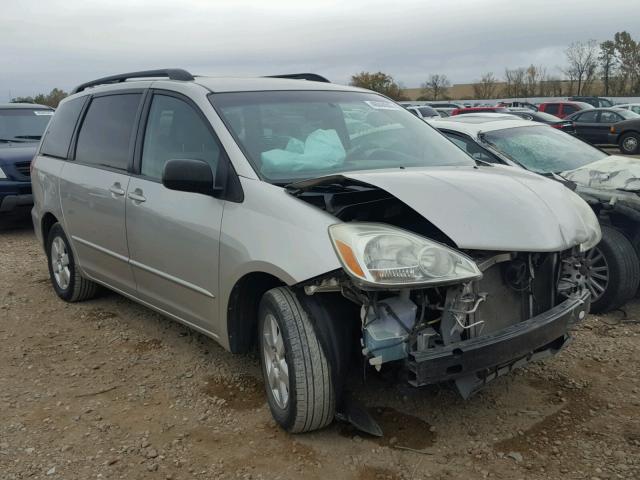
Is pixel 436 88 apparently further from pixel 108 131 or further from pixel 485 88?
pixel 108 131

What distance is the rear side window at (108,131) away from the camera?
14.3 ft

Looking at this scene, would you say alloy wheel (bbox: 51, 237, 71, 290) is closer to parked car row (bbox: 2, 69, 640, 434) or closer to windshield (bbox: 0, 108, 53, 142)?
parked car row (bbox: 2, 69, 640, 434)

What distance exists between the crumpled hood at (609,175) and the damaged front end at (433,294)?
2242mm

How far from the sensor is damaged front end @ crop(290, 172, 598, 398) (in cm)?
268

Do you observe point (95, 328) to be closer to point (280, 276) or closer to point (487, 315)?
point (280, 276)

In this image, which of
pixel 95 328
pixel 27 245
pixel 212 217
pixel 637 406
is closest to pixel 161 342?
pixel 95 328

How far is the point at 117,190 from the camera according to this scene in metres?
4.26

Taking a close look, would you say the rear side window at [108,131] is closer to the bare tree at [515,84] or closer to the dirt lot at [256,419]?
the dirt lot at [256,419]

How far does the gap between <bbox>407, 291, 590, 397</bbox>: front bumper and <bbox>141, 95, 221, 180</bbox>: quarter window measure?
1.64 metres

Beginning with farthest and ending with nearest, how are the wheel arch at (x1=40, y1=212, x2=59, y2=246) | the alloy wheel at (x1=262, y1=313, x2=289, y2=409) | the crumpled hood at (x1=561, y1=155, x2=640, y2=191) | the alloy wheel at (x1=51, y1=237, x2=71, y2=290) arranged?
the wheel arch at (x1=40, y1=212, x2=59, y2=246), the alloy wheel at (x1=51, y1=237, x2=71, y2=290), the crumpled hood at (x1=561, y1=155, x2=640, y2=191), the alloy wheel at (x1=262, y1=313, x2=289, y2=409)

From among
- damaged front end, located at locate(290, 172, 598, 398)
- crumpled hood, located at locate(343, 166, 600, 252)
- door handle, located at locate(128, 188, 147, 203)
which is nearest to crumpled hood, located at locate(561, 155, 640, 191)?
crumpled hood, located at locate(343, 166, 600, 252)

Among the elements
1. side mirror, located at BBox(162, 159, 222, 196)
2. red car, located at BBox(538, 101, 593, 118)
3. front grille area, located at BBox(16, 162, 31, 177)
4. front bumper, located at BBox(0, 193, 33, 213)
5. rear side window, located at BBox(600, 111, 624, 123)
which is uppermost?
red car, located at BBox(538, 101, 593, 118)

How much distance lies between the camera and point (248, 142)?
11.5ft

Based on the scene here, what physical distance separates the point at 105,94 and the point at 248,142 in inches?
73.6
